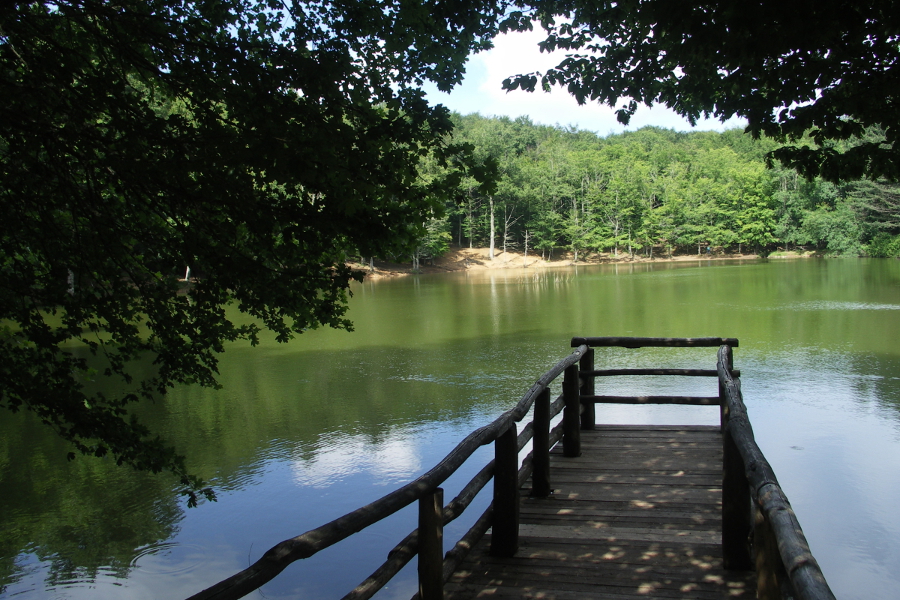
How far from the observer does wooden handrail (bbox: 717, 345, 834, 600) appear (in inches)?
64.5

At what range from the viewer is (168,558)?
5695 millimetres

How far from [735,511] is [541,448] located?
4.60 ft

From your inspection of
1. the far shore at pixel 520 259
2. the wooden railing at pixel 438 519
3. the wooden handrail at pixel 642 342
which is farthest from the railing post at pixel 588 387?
the far shore at pixel 520 259

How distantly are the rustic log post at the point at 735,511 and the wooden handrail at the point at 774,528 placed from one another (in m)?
0.04

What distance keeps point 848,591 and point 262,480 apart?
541 centimetres

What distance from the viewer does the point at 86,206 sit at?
3.85 meters

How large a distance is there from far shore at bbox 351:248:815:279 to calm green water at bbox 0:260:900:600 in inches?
1386

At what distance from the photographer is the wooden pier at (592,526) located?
7.13ft

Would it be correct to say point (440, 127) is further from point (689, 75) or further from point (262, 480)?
point (262, 480)

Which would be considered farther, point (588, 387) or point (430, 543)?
point (588, 387)

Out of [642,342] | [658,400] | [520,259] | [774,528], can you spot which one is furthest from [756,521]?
[520,259]

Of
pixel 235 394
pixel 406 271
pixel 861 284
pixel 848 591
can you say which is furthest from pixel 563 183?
pixel 848 591

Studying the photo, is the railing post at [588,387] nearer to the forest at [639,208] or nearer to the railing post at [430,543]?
the railing post at [430,543]

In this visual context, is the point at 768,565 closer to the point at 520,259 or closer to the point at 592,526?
the point at 592,526
